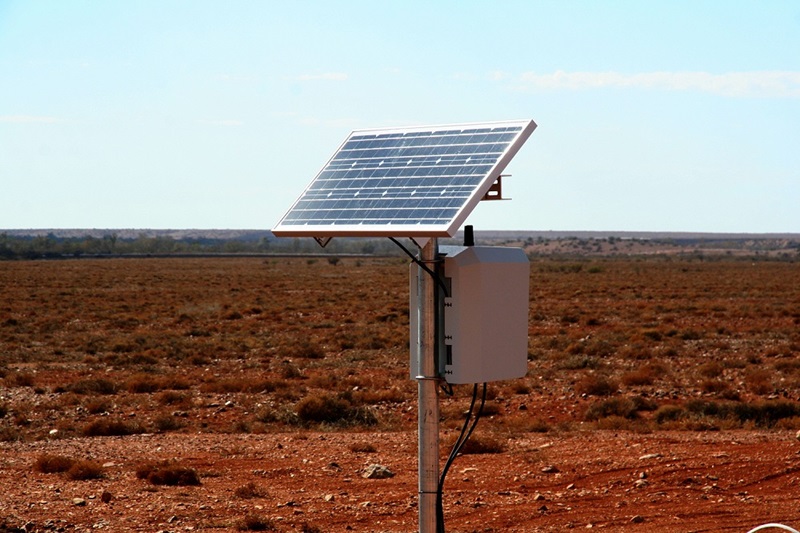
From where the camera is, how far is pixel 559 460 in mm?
12133

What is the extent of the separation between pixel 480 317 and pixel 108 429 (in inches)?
409

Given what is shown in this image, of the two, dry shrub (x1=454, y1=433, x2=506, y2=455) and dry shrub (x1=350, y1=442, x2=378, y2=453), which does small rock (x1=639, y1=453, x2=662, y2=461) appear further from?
dry shrub (x1=350, y1=442, x2=378, y2=453)

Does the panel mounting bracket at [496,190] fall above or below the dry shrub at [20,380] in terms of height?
above

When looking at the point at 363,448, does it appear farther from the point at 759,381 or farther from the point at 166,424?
the point at 759,381

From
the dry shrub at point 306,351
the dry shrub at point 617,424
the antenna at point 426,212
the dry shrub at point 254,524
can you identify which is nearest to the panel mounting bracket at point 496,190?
the antenna at point 426,212

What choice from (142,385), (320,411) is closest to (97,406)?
(142,385)

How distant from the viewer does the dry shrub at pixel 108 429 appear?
51.0 feet

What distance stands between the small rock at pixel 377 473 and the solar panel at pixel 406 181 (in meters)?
4.75

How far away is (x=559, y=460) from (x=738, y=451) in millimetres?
2246

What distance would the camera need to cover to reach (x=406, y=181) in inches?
291

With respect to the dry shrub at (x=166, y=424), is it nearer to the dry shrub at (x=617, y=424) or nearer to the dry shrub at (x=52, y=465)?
the dry shrub at (x=52, y=465)

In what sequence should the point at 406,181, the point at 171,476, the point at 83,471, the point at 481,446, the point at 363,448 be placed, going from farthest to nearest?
the point at 363,448 < the point at 481,446 < the point at 83,471 < the point at 171,476 < the point at 406,181

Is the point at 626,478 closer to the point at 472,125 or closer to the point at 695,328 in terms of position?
the point at 472,125

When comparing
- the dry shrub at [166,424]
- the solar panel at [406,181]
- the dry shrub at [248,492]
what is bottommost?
the dry shrub at [166,424]
